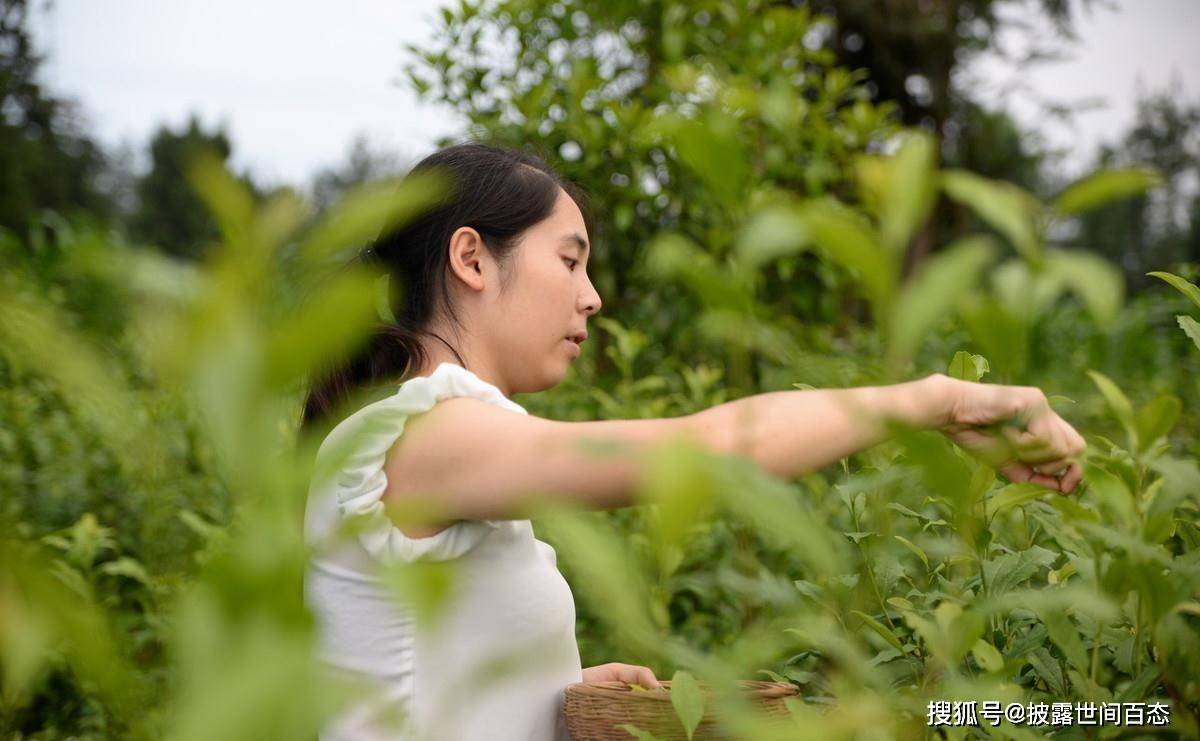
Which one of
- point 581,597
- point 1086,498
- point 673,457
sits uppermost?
point 673,457

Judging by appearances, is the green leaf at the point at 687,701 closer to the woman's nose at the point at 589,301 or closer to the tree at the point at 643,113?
the woman's nose at the point at 589,301

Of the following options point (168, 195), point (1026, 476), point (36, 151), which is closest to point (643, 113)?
point (1026, 476)

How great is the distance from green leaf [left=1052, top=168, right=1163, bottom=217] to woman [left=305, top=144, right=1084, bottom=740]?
17 cm

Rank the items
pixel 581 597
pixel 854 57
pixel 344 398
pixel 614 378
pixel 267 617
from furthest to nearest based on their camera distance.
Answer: pixel 854 57, pixel 614 378, pixel 581 597, pixel 344 398, pixel 267 617

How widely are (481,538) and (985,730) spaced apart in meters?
0.65

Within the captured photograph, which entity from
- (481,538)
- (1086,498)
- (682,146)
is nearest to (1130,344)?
(1086,498)

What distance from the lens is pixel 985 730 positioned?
3.67ft

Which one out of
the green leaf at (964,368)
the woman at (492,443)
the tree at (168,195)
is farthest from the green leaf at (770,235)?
the tree at (168,195)

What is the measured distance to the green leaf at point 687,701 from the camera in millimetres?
1168

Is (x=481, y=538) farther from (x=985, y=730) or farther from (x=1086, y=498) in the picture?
(x=1086, y=498)

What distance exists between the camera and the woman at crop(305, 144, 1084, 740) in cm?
100

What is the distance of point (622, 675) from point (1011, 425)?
874 millimetres

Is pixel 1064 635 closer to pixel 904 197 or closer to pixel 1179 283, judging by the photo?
pixel 1179 283

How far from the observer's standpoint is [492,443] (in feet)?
4.11
